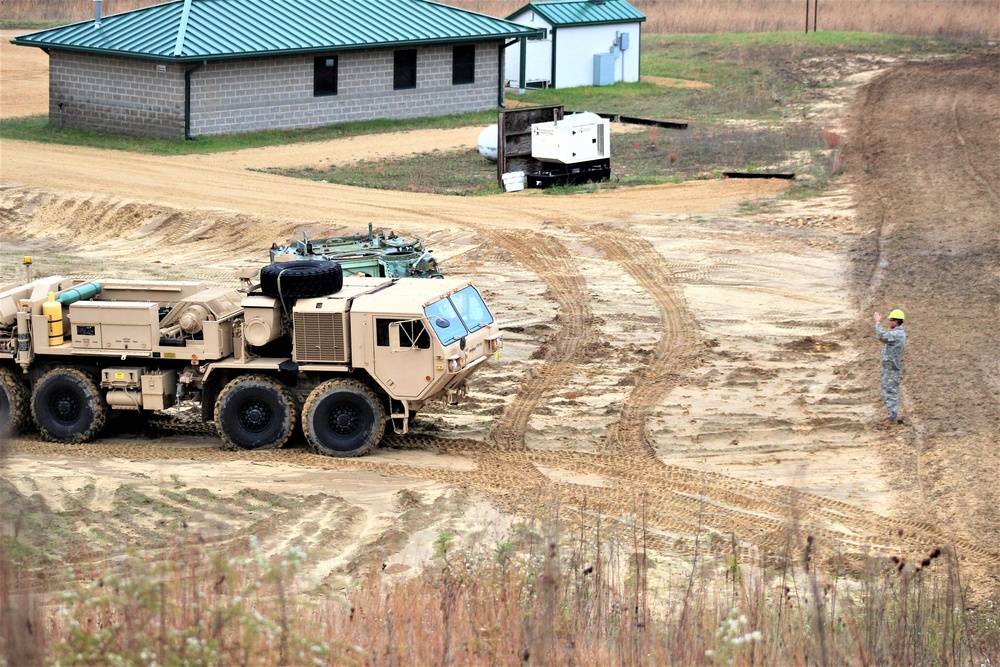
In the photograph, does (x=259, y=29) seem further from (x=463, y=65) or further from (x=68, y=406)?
(x=68, y=406)

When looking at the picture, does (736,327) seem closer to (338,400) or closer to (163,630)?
(338,400)

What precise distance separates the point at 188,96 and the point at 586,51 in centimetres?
1694

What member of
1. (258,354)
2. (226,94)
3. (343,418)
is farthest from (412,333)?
(226,94)

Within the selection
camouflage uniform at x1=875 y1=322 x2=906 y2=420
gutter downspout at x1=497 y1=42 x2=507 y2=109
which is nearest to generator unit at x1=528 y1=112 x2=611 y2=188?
gutter downspout at x1=497 y1=42 x2=507 y2=109

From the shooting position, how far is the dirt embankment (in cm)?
1541

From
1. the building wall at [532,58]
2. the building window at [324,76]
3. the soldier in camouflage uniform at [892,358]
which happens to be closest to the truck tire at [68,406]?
the soldier in camouflage uniform at [892,358]

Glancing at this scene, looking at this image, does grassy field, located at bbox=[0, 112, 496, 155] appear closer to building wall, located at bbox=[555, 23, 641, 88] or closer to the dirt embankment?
building wall, located at bbox=[555, 23, 641, 88]

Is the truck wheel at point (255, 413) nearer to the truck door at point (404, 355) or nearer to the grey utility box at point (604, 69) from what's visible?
the truck door at point (404, 355)

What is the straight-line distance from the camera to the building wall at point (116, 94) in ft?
120

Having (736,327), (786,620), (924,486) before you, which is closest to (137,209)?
(736,327)

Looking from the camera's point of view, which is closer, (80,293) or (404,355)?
(404,355)

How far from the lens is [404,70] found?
4162 centimetres

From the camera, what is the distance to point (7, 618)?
20.8ft

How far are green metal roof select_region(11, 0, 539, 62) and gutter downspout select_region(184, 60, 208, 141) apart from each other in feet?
1.71
